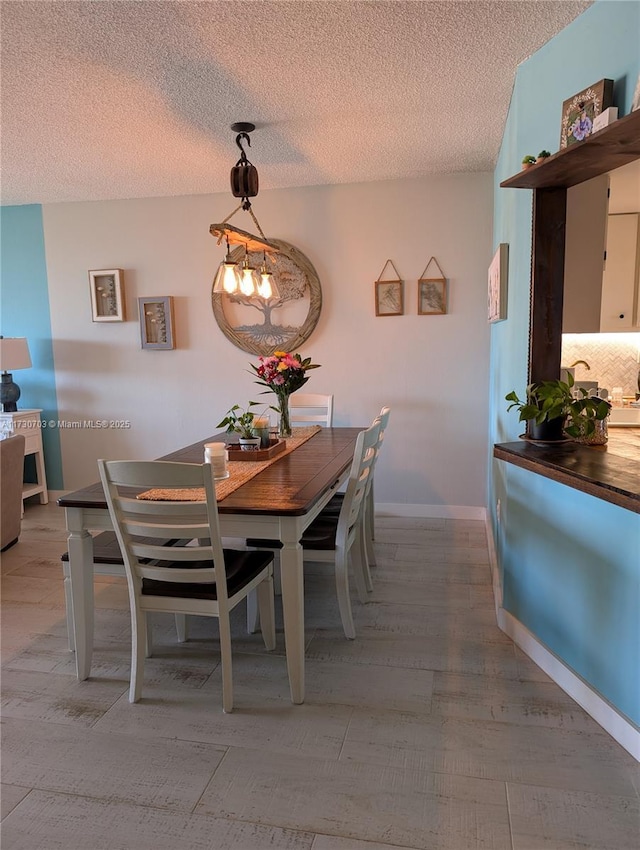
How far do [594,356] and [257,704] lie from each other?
8.73 ft

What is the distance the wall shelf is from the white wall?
1.93m

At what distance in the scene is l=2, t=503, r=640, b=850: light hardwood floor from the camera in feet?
5.27

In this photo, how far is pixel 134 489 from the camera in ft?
7.91

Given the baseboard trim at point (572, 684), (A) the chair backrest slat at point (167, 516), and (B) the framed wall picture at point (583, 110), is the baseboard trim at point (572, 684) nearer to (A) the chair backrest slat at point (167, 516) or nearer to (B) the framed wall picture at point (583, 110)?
(A) the chair backrest slat at point (167, 516)

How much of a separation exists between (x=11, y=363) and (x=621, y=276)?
419 cm

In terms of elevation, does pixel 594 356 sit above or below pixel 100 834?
above

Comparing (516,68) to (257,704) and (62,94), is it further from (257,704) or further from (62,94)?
(257,704)

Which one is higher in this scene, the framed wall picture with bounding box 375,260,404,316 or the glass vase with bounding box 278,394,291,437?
the framed wall picture with bounding box 375,260,404,316

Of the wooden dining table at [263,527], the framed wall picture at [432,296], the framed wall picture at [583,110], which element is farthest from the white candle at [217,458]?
the framed wall picture at [432,296]

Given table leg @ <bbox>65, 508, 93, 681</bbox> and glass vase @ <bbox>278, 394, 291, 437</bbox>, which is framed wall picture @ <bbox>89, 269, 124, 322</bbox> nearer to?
glass vase @ <bbox>278, 394, 291, 437</bbox>

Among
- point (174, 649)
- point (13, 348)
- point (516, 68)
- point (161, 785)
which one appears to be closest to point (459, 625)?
point (174, 649)

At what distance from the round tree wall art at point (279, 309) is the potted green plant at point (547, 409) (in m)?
2.33

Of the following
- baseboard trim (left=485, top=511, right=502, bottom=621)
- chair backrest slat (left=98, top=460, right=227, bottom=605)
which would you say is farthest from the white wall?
chair backrest slat (left=98, top=460, right=227, bottom=605)

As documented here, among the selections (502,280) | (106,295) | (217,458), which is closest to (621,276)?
(502,280)
